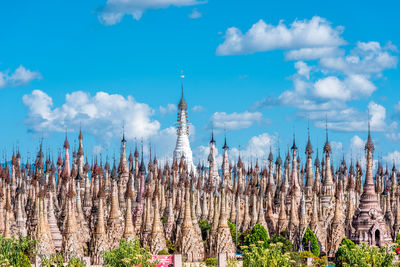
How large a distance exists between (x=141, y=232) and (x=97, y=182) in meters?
17.1

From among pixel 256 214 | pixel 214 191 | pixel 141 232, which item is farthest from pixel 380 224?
pixel 214 191

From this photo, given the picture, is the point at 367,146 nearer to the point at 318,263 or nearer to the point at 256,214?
the point at 318,263

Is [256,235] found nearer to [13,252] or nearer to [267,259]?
[267,259]

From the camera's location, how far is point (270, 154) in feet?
292

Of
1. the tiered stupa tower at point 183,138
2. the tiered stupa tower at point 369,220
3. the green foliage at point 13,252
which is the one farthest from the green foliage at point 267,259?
the tiered stupa tower at point 183,138

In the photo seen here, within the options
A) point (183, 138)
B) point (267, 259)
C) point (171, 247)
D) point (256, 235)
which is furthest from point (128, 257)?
point (183, 138)

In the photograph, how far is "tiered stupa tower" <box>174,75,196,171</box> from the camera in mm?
103438

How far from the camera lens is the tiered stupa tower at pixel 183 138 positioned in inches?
4072

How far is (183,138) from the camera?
343 feet

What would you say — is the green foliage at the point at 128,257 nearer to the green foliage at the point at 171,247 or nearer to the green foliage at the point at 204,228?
the green foliage at the point at 171,247

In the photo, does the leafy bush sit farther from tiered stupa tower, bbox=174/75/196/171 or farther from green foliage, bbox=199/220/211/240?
tiered stupa tower, bbox=174/75/196/171

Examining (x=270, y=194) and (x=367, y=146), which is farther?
(x=270, y=194)

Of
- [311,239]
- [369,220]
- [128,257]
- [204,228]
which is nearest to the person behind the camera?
[128,257]

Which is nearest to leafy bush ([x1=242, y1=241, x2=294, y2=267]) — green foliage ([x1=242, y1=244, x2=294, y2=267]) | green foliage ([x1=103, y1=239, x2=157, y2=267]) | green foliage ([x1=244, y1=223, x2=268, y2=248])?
green foliage ([x1=242, y1=244, x2=294, y2=267])
